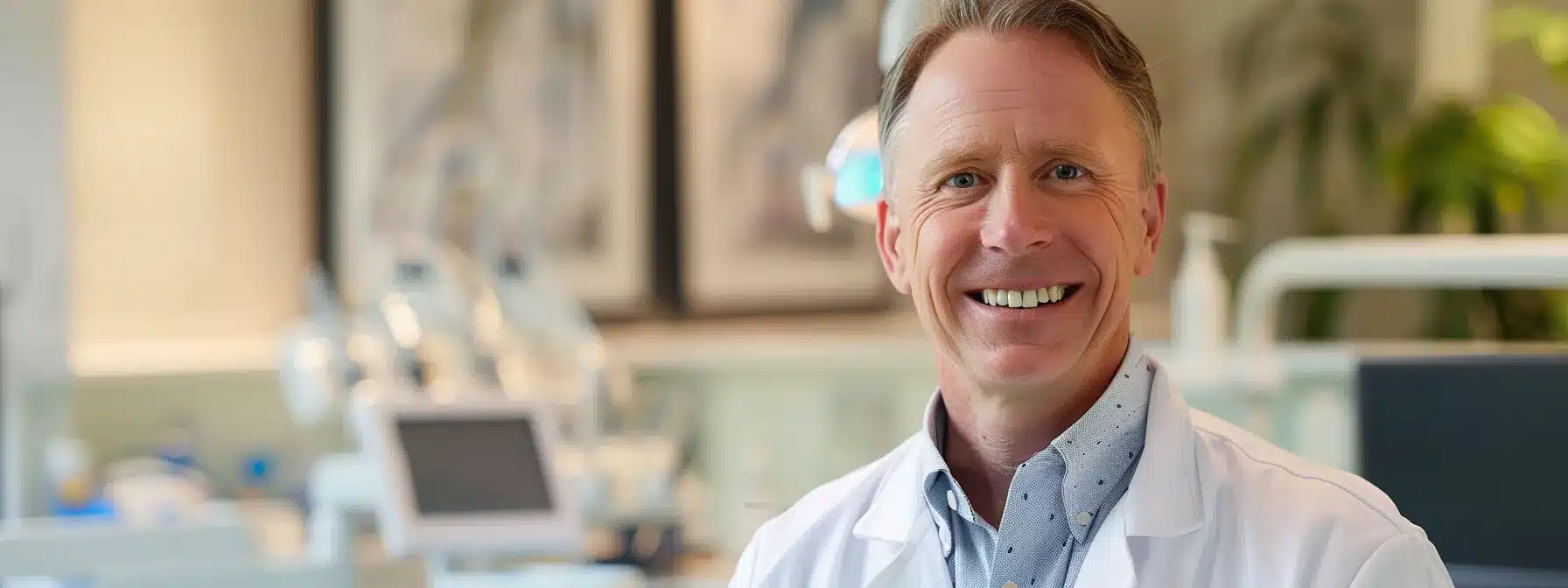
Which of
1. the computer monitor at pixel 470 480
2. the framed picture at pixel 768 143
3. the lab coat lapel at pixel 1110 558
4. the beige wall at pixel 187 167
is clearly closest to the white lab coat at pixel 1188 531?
the lab coat lapel at pixel 1110 558

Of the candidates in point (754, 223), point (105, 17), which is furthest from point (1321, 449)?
point (105, 17)

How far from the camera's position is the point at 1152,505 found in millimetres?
985

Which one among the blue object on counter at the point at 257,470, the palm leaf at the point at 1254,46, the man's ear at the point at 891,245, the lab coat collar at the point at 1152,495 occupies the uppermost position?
the palm leaf at the point at 1254,46

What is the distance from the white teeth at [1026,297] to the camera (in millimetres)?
983

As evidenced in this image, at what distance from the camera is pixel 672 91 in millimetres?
4176

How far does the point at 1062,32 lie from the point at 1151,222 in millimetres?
146

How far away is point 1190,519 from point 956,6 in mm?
323

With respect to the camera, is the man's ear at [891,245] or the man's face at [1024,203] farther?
the man's ear at [891,245]

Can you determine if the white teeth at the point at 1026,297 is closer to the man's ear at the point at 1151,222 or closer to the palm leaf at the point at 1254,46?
the man's ear at the point at 1151,222

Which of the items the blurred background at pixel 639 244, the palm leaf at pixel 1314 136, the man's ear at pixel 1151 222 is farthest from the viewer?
the palm leaf at pixel 1314 136

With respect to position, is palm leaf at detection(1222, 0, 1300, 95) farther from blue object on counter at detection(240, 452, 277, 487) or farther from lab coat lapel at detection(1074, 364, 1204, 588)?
lab coat lapel at detection(1074, 364, 1204, 588)

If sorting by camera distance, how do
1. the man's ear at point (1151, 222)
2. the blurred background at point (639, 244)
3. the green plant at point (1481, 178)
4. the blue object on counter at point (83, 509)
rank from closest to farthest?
the man's ear at point (1151, 222)
the blurred background at point (639, 244)
the blue object on counter at point (83, 509)
the green plant at point (1481, 178)

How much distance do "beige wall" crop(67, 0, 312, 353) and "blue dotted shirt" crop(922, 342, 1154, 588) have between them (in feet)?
7.45

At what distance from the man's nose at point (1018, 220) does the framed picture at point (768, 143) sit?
3225mm
